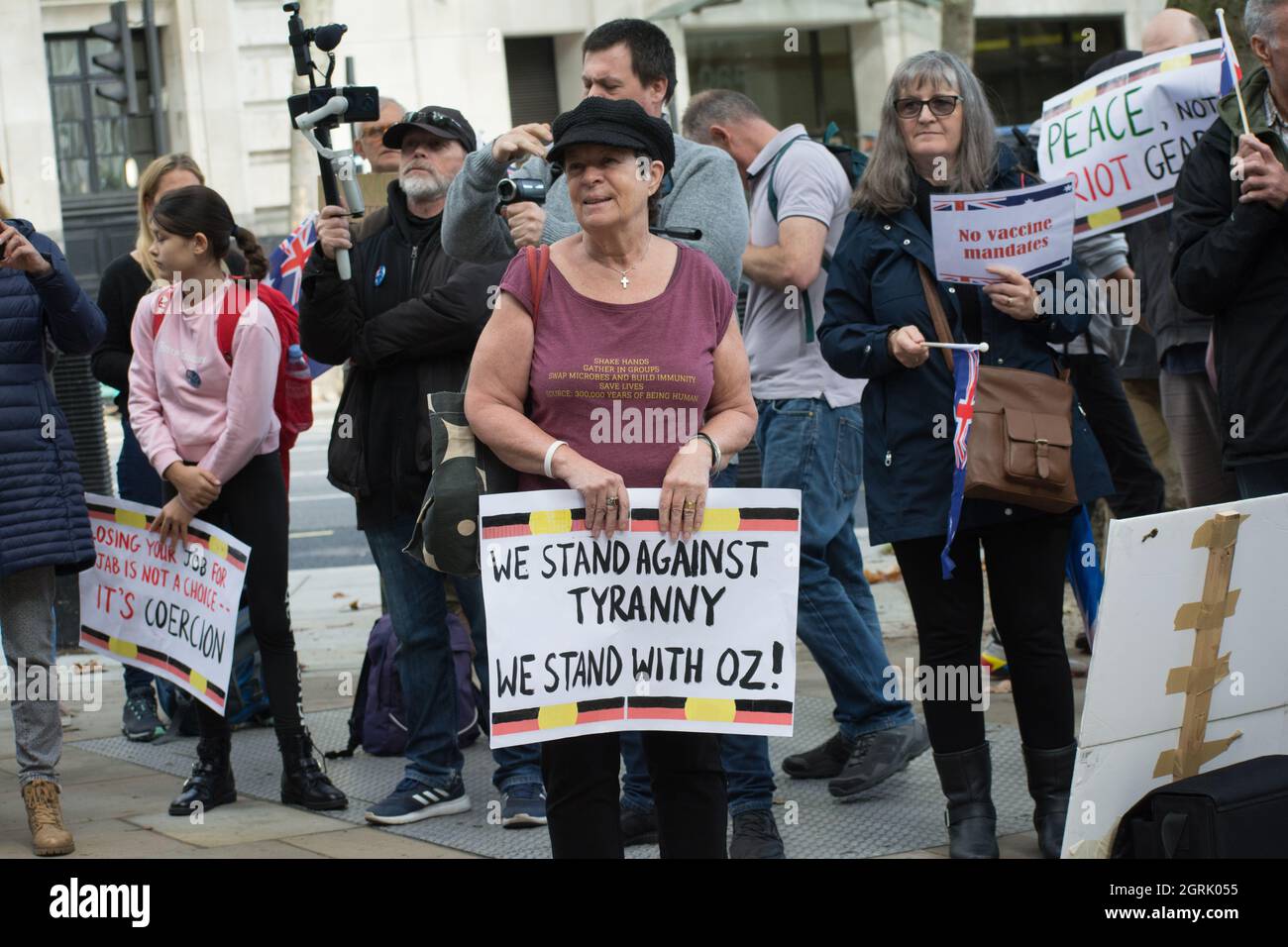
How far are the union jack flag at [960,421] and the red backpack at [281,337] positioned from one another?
2168 millimetres

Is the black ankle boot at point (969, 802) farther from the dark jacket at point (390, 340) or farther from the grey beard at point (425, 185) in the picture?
the grey beard at point (425, 185)

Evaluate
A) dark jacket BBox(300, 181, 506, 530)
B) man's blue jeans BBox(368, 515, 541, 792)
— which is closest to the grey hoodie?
dark jacket BBox(300, 181, 506, 530)

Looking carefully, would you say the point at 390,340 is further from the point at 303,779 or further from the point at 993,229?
the point at 993,229

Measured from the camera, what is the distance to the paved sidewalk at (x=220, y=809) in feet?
17.1

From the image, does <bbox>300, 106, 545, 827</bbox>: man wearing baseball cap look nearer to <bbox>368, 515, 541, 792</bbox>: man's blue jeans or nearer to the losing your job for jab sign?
<bbox>368, 515, 541, 792</bbox>: man's blue jeans

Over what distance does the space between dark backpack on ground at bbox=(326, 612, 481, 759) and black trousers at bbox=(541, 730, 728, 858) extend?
99.9 inches

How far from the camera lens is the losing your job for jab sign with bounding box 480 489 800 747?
3920 mm

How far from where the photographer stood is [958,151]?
4969 millimetres

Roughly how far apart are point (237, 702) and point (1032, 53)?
923 inches

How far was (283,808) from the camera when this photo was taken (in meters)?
5.83

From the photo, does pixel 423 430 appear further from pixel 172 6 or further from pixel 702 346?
pixel 172 6

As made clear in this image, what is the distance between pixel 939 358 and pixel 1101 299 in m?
0.79

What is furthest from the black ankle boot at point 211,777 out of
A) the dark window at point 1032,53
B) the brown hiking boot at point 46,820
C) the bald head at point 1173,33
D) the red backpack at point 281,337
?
the dark window at point 1032,53
